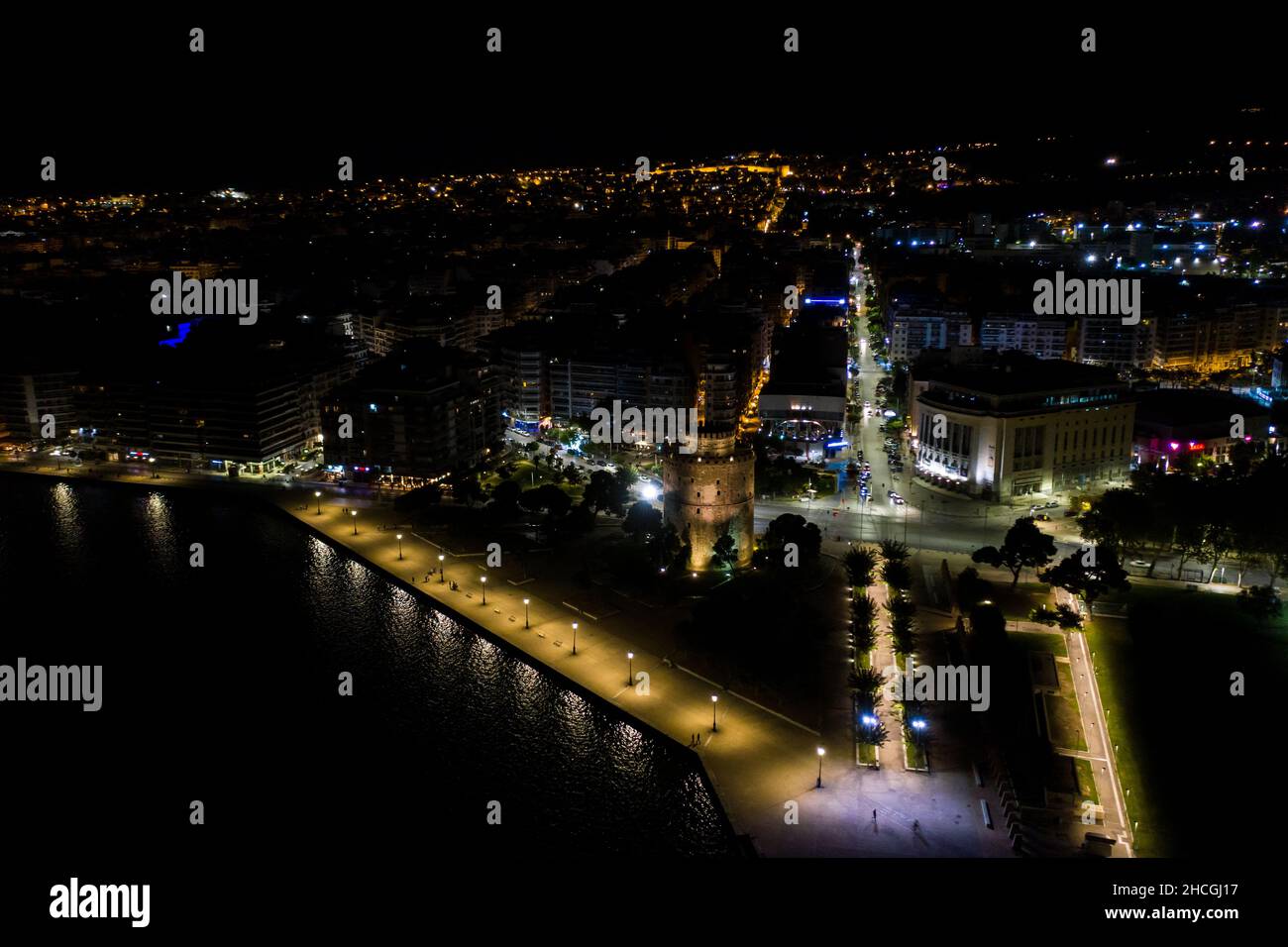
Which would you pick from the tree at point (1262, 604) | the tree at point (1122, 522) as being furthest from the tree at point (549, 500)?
the tree at point (1262, 604)

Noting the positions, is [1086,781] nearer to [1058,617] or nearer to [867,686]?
[867,686]

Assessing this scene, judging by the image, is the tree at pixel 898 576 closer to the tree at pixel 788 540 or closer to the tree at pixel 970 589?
the tree at pixel 970 589

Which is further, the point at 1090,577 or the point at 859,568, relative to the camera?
the point at 859,568

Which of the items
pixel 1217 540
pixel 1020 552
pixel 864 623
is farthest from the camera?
pixel 1217 540

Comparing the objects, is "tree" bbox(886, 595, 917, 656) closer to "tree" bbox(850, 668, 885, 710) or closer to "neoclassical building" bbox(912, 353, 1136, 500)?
"tree" bbox(850, 668, 885, 710)

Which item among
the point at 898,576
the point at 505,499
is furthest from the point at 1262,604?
the point at 505,499
